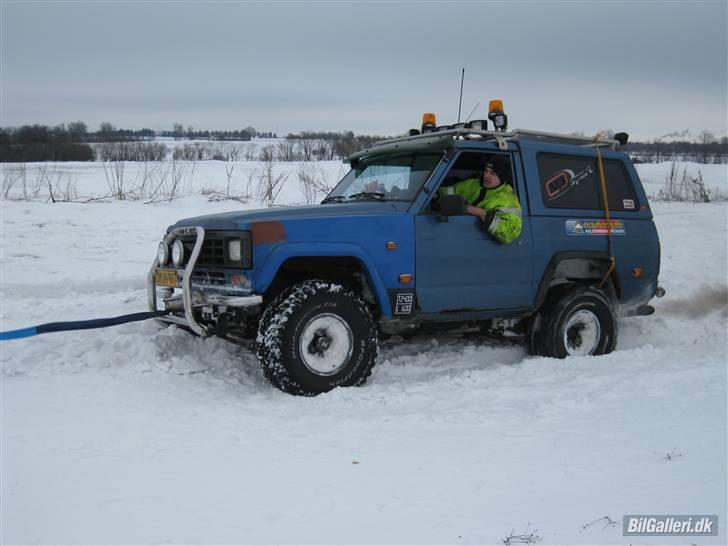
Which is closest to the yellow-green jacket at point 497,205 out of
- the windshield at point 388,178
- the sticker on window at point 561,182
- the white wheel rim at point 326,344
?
the windshield at point 388,178

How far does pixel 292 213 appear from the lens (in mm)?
4723

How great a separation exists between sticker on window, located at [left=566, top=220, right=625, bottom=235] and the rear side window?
0.50 feet

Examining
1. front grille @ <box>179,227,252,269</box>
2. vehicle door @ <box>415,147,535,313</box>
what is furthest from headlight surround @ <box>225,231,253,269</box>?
vehicle door @ <box>415,147,535,313</box>

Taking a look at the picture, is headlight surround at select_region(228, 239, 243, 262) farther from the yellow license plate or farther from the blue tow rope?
the blue tow rope

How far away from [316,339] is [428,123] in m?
2.65

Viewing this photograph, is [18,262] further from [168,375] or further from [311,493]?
[311,493]

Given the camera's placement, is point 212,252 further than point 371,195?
No

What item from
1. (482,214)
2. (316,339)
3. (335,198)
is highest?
(335,198)

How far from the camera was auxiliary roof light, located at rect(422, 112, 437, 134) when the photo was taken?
6.19 meters

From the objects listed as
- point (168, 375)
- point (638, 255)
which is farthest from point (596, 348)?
point (168, 375)

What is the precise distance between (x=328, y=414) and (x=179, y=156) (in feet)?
83.7

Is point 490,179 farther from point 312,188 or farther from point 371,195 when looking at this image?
point 312,188

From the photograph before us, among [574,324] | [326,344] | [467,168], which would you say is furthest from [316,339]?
[574,324]

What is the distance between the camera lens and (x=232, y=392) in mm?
4738
